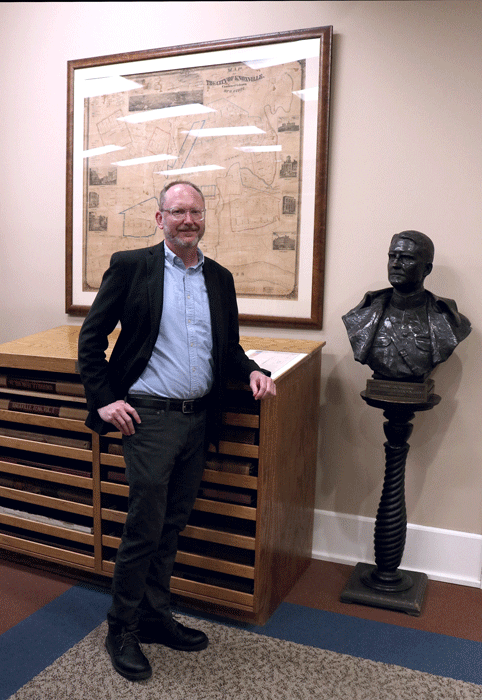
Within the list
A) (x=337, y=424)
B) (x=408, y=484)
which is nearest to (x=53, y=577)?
(x=337, y=424)

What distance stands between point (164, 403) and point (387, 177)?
4.82ft

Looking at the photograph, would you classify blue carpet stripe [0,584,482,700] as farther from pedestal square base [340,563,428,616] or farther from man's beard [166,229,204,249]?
man's beard [166,229,204,249]

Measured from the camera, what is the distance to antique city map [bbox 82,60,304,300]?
296 centimetres

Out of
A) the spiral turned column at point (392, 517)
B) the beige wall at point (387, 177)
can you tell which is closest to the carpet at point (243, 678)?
the spiral turned column at point (392, 517)

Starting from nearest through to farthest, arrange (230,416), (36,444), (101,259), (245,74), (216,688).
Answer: (216,688) → (230,416) → (36,444) → (245,74) → (101,259)

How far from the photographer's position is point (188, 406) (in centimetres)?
222

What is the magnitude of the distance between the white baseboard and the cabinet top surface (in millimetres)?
863

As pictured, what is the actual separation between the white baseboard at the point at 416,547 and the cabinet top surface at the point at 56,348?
86 centimetres

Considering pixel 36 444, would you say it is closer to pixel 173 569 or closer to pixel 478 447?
pixel 173 569

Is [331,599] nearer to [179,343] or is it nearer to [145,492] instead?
[145,492]

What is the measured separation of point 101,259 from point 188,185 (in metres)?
1.31

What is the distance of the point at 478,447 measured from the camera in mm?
2832

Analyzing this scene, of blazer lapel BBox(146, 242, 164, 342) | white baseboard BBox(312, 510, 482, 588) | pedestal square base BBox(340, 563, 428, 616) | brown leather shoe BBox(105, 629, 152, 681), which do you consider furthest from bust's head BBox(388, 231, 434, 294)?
brown leather shoe BBox(105, 629, 152, 681)

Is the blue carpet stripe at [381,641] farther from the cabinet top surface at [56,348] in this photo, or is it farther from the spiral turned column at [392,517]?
the cabinet top surface at [56,348]
